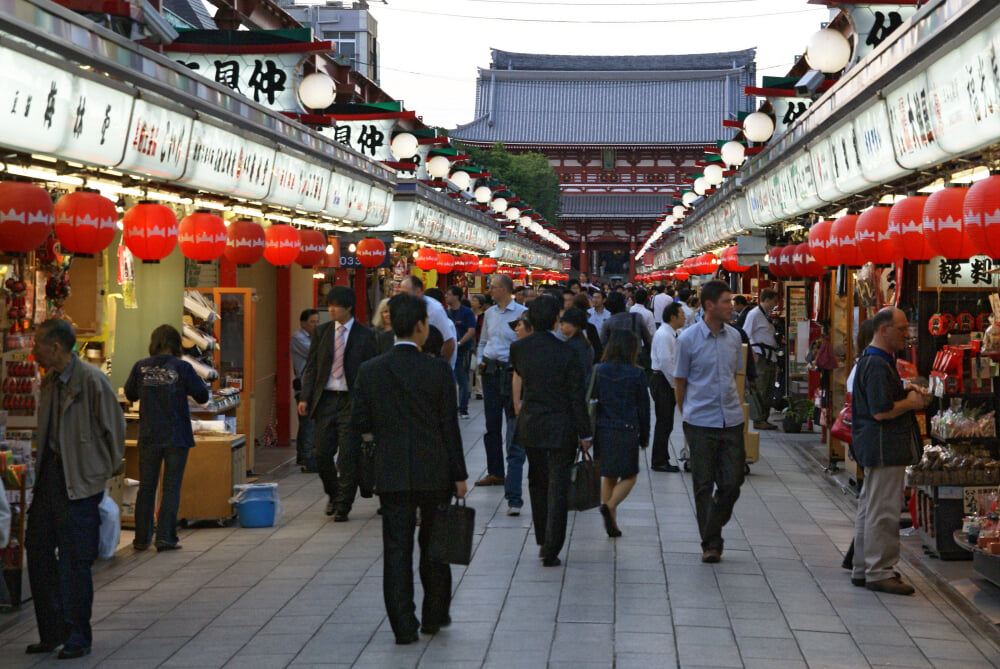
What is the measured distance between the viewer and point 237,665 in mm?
6090

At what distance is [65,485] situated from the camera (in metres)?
6.32

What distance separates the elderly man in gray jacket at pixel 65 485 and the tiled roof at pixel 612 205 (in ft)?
207

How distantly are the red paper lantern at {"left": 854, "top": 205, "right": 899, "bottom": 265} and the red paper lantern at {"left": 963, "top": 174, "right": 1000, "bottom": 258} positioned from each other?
2.63 meters

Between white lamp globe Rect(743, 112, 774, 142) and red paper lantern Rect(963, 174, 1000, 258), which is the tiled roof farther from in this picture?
red paper lantern Rect(963, 174, 1000, 258)

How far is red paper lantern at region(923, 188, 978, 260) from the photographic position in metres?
6.54

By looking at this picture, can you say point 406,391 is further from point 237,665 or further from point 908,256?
point 908,256

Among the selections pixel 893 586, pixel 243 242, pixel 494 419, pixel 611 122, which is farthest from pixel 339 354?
pixel 611 122

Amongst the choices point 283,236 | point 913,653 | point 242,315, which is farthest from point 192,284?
point 913,653

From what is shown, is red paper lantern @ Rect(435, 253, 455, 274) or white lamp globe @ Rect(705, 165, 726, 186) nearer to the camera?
white lamp globe @ Rect(705, 165, 726, 186)

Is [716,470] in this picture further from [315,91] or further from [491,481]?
[315,91]

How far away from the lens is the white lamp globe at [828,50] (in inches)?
448

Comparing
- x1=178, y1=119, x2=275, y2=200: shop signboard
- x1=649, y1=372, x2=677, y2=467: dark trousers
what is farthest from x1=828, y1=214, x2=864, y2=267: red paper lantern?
x1=178, y1=119, x2=275, y2=200: shop signboard

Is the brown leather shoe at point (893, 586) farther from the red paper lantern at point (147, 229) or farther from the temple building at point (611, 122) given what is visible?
the temple building at point (611, 122)

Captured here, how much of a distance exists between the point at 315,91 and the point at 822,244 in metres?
5.95
